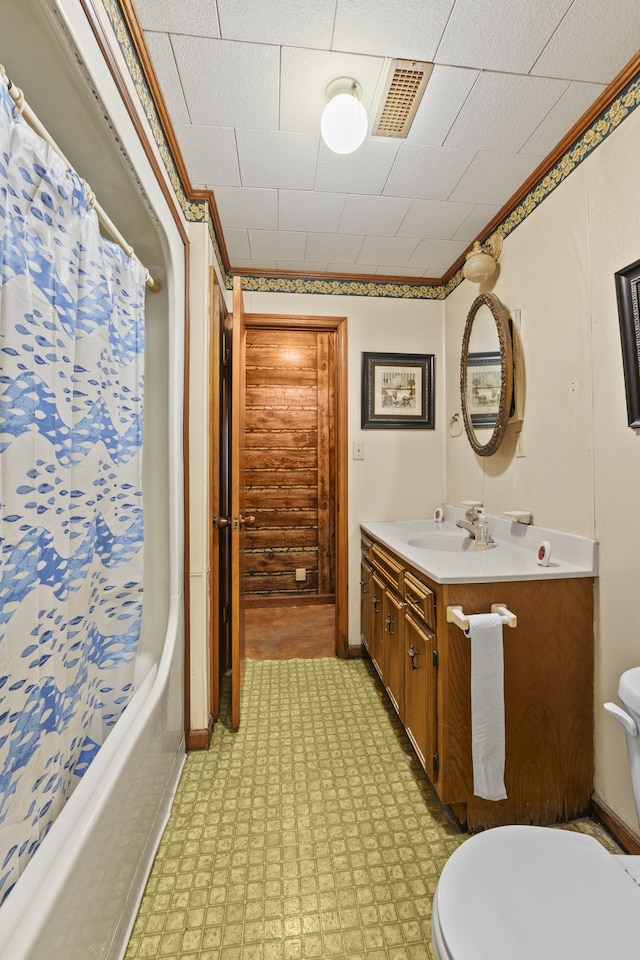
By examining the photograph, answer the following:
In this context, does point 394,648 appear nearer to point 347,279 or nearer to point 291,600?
point 291,600

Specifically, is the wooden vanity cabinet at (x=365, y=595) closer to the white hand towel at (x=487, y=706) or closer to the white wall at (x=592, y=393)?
the white wall at (x=592, y=393)

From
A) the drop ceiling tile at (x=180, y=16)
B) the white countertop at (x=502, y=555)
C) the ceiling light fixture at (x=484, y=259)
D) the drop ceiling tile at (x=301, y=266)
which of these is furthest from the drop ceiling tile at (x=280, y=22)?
the white countertop at (x=502, y=555)

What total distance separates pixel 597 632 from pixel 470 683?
0.50 meters

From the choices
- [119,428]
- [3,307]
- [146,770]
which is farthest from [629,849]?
[3,307]

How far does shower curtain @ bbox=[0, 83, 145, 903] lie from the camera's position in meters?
0.72

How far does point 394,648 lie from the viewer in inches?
73.4

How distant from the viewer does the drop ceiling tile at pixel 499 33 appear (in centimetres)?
108

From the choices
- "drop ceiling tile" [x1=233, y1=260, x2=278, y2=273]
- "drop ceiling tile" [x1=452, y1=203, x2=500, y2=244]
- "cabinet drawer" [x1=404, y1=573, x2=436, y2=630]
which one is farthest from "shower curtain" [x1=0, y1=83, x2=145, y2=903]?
"drop ceiling tile" [x1=452, y1=203, x2=500, y2=244]

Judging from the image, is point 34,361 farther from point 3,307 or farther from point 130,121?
point 130,121

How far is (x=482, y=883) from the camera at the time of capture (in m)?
0.73

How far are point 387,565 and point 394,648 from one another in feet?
1.25

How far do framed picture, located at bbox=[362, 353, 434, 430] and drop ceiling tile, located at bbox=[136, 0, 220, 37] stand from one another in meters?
1.65

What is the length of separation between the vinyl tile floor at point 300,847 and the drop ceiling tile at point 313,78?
2.48m

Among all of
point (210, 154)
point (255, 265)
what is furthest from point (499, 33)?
point (255, 265)
